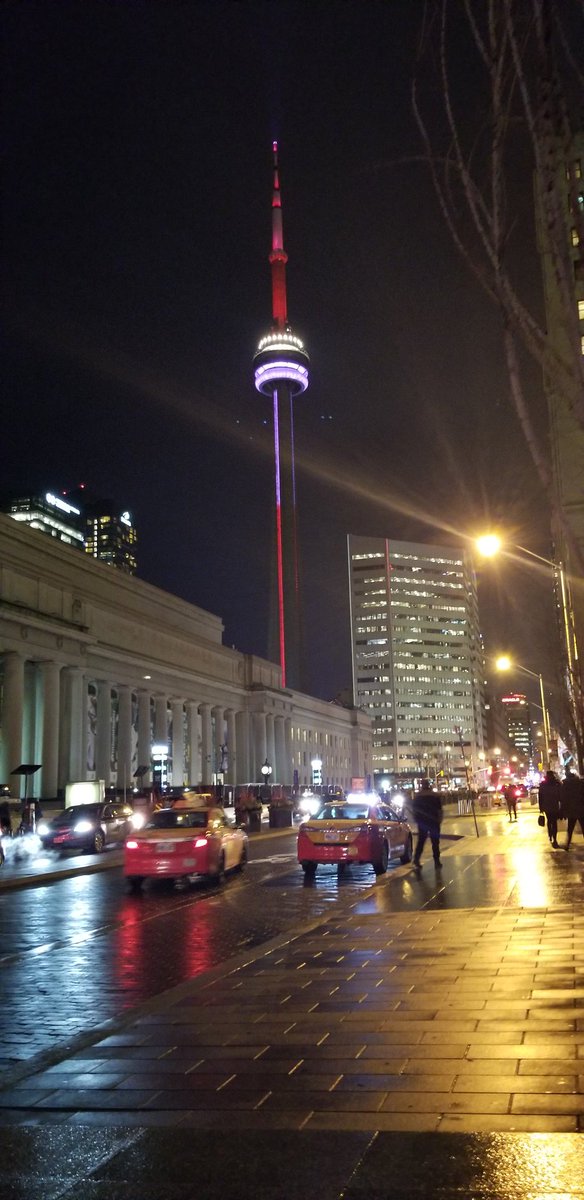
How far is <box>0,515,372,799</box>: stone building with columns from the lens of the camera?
181 feet

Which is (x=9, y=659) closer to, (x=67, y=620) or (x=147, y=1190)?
(x=67, y=620)

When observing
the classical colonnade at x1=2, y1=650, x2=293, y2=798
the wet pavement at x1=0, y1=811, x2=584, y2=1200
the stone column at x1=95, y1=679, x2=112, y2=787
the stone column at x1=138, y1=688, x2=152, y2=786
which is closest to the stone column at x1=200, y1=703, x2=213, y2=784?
the classical colonnade at x1=2, y1=650, x2=293, y2=798

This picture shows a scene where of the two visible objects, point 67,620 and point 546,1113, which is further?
point 67,620

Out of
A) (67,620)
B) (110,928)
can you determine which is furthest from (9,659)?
(110,928)

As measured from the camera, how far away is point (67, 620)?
58.4m

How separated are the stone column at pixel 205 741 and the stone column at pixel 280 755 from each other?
62.6 feet

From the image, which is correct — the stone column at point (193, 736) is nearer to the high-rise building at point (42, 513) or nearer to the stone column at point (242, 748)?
the stone column at point (242, 748)

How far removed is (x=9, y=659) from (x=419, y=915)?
44425mm

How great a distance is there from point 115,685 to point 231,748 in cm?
3404

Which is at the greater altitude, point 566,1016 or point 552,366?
point 552,366

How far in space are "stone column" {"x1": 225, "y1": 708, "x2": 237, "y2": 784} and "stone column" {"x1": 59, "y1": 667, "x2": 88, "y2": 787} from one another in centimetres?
4050

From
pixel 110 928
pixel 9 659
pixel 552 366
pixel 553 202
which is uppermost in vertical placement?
pixel 9 659

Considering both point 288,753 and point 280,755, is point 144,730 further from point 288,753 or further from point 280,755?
point 288,753

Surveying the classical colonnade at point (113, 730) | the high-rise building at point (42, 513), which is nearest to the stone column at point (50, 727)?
the classical colonnade at point (113, 730)
